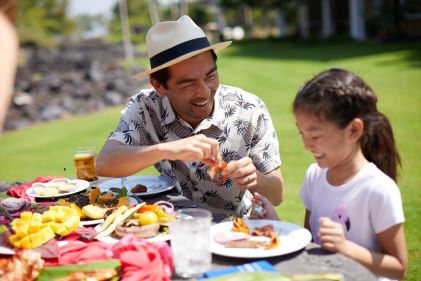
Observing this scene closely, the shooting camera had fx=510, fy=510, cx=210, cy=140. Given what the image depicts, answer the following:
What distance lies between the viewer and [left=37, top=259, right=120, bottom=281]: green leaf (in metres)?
1.99

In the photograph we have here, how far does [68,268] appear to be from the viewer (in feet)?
6.55

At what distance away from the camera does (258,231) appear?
230 cm

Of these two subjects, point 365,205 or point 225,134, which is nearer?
point 365,205

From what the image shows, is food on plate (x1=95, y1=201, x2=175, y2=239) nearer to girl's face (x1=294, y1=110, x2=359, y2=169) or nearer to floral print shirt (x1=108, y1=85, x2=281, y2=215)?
girl's face (x1=294, y1=110, x2=359, y2=169)

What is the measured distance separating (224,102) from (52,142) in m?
11.4

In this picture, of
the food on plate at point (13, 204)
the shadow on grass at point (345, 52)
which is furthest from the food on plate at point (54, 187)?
the shadow on grass at point (345, 52)

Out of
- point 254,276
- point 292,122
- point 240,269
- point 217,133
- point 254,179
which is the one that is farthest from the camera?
point 292,122

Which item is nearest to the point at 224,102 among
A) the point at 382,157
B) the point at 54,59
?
the point at 382,157

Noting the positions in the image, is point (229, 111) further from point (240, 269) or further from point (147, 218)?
point (240, 269)

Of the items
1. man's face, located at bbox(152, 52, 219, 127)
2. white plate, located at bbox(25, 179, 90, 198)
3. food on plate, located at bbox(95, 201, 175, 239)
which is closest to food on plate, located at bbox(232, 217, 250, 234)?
food on plate, located at bbox(95, 201, 175, 239)

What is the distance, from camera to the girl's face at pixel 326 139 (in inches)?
92.2

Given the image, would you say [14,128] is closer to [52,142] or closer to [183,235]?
[52,142]

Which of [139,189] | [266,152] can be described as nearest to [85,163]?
[139,189]

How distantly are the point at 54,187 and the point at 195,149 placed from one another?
4.15 ft
